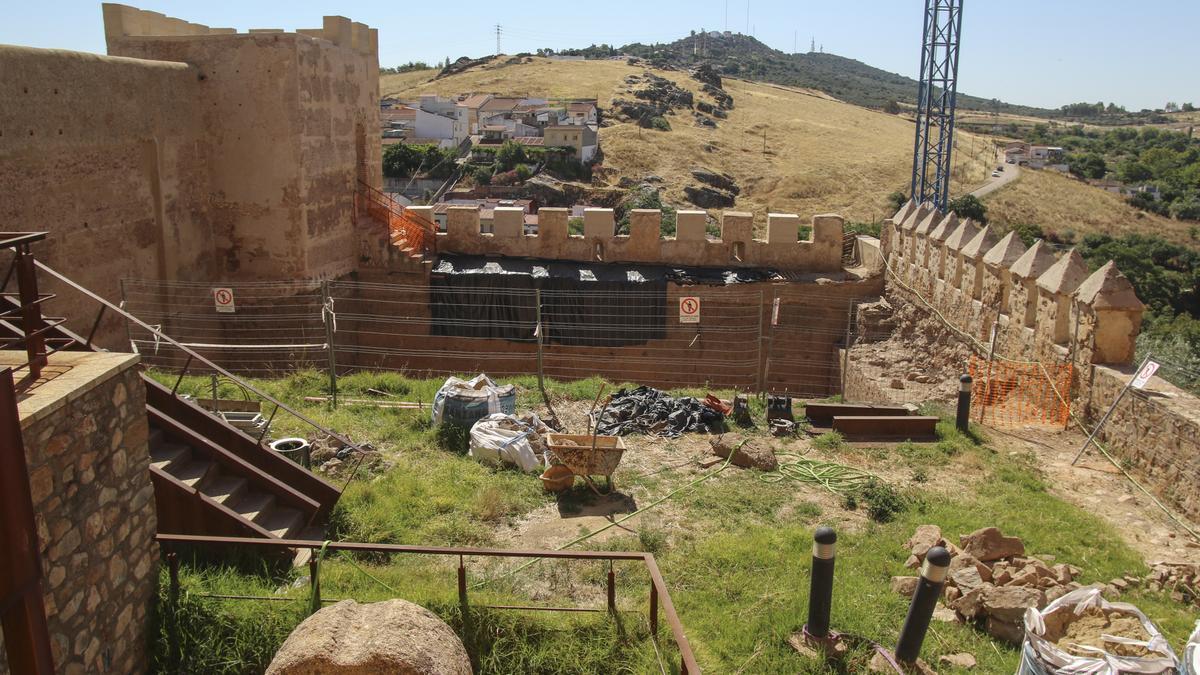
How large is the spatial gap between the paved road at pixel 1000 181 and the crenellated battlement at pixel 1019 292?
4634cm

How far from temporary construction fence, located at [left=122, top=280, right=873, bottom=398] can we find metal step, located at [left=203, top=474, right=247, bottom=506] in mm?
7968

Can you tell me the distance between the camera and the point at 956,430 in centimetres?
1103

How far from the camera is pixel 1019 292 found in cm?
1176

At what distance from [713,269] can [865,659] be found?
11.5 m

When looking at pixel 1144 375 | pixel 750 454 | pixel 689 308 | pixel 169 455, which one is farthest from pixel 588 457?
pixel 1144 375

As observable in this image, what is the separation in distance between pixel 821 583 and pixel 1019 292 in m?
7.08

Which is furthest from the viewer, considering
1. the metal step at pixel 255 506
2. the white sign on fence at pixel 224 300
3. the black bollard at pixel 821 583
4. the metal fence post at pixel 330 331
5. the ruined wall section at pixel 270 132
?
the ruined wall section at pixel 270 132

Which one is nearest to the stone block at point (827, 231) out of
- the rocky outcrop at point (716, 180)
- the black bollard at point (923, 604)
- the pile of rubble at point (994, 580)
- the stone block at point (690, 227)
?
the stone block at point (690, 227)

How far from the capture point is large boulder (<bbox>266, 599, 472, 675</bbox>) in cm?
489

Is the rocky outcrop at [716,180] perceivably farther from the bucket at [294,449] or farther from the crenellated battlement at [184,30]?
the bucket at [294,449]

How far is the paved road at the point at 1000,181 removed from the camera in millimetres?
59300

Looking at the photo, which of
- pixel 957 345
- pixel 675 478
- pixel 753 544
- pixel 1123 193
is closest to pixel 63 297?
pixel 675 478

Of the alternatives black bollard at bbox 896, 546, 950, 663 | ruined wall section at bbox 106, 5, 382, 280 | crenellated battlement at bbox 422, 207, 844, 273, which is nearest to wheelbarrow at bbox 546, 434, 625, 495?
black bollard at bbox 896, 546, 950, 663

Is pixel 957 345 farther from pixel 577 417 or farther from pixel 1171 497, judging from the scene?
pixel 577 417
